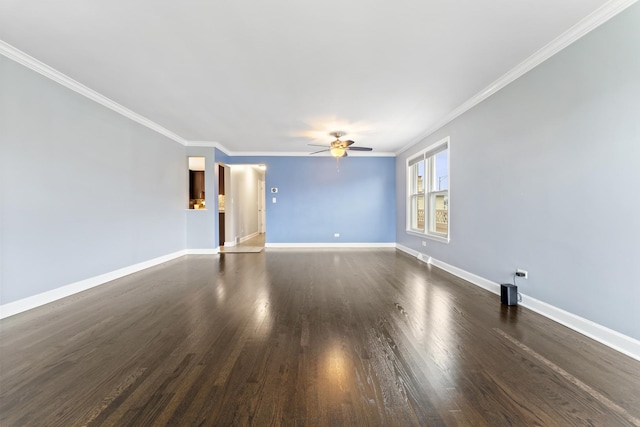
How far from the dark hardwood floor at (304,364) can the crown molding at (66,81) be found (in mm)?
2580

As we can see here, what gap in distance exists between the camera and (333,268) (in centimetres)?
493

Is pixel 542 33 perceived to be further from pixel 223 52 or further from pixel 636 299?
pixel 223 52

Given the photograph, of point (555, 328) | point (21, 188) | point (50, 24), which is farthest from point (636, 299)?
point (21, 188)

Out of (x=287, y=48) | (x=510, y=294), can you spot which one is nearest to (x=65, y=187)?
(x=287, y=48)

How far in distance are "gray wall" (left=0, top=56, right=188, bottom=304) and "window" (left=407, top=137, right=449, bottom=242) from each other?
5310 mm

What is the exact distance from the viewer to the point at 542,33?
2.43 m

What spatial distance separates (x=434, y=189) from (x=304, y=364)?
4540mm

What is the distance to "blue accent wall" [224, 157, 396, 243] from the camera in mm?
7523

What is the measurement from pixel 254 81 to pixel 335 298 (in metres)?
2.78

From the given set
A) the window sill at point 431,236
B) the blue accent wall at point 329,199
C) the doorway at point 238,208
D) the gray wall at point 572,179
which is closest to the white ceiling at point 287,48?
Result: the gray wall at point 572,179

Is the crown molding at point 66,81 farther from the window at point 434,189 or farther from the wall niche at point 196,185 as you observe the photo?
the window at point 434,189

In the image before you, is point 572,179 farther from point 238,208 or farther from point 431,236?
point 238,208

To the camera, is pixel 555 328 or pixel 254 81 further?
pixel 254 81

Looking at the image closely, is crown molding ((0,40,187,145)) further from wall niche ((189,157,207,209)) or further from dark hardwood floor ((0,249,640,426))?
wall niche ((189,157,207,209))
